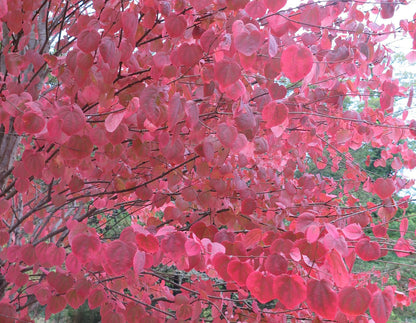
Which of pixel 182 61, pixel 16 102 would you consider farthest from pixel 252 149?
pixel 16 102

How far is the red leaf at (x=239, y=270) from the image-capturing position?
3.40 feet

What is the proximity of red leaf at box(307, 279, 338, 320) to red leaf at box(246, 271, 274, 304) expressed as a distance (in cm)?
10

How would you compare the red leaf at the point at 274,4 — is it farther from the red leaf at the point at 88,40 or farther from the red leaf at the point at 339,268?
the red leaf at the point at 339,268

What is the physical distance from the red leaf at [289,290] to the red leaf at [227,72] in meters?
0.58

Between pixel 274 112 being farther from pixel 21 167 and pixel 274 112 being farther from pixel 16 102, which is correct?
pixel 21 167

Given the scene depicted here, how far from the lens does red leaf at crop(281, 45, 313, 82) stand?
107 centimetres

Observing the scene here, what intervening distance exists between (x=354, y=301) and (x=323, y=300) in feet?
0.24

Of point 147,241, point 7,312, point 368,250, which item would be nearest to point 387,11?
point 368,250

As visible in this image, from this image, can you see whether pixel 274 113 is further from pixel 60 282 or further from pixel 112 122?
pixel 60 282

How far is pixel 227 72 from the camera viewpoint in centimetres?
112

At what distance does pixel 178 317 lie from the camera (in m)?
1.61

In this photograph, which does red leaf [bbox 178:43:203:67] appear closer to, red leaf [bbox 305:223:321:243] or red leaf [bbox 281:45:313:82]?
red leaf [bbox 281:45:313:82]

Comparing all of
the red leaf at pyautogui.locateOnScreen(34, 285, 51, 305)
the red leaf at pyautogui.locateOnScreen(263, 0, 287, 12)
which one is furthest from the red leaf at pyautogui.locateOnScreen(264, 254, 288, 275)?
the red leaf at pyautogui.locateOnScreen(34, 285, 51, 305)

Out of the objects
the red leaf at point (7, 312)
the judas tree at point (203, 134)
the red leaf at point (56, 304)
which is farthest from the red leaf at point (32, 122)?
the red leaf at point (7, 312)
